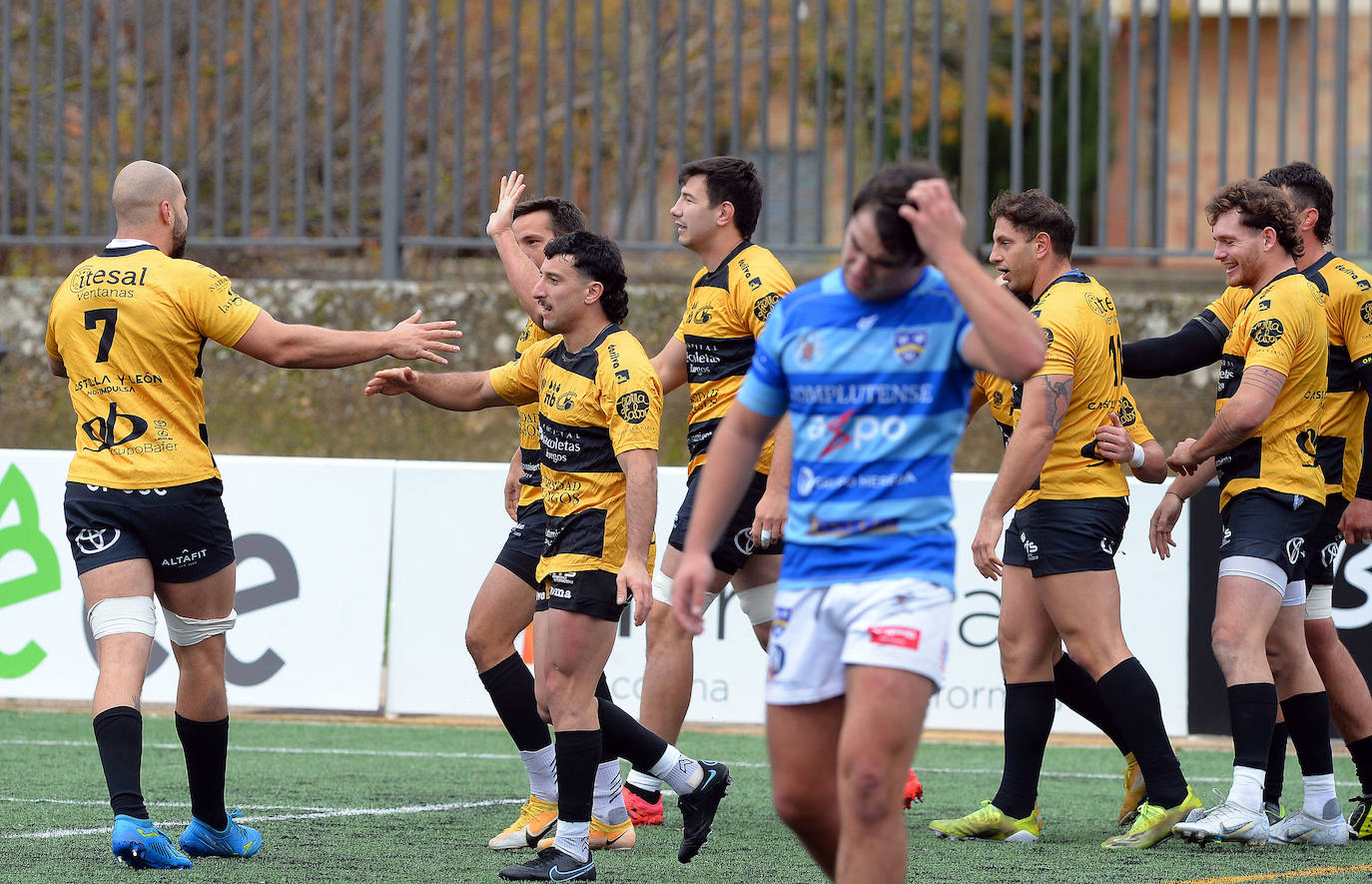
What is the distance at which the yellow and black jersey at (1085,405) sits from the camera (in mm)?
5871

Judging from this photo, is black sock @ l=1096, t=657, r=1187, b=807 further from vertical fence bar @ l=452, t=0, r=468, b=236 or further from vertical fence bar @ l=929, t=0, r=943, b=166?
vertical fence bar @ l=452, t=0, r=468, b=236

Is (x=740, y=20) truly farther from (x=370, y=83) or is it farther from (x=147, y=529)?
(x=147, y=529)

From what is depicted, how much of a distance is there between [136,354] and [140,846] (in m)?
1.49

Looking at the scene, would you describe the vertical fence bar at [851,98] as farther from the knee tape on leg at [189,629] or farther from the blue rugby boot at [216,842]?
the blue rugby boot at [216,842]

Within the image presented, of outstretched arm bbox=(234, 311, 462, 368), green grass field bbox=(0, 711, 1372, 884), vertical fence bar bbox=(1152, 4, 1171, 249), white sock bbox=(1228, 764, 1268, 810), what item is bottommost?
green grass field bbox=(0, 711, 1372, 884)

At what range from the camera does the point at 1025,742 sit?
19.9ft

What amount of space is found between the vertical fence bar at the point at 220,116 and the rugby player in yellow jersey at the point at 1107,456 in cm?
607

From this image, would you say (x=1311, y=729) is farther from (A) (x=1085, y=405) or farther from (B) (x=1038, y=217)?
(B) (x=1038, y=217)

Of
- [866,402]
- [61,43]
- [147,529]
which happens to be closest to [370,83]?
[61,43]

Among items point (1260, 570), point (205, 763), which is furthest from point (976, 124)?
point (205, 763)

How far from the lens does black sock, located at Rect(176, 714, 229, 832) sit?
550 centimetres

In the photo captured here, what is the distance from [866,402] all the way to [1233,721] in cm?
282

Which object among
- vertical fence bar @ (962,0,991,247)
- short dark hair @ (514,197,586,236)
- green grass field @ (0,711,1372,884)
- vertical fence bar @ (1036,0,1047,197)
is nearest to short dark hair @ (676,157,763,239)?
short dark hair @ (514,197,586,236)

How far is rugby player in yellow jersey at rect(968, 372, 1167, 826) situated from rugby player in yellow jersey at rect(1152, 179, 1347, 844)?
0.16m
